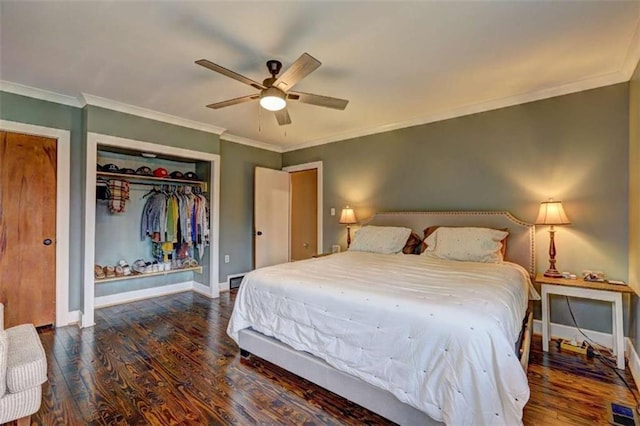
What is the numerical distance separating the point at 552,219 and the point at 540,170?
1.98 feet

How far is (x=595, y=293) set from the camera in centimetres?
250

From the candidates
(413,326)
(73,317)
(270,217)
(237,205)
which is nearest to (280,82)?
(413,326)

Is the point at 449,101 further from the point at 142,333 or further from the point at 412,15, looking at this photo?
the point at 142,333

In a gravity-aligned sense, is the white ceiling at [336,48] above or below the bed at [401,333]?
above

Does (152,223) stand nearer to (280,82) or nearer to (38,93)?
(38,93)

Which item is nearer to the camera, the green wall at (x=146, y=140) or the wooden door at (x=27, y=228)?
the wooden door at (x=27, y=228)

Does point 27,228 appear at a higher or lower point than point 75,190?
lower

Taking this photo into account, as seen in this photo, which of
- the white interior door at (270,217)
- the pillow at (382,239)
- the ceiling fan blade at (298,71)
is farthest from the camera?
the white interior door at (270,217)

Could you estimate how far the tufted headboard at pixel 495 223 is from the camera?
122 inches

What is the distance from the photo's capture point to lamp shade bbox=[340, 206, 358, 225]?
446 centimetres

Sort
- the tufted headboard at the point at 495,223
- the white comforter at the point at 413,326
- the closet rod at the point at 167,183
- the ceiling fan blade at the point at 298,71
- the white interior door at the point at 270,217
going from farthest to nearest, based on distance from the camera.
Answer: the white interior door at the point at 270,217 < the closet rod at the point at 167,183 < the tufted headboard at the point at 495,223 < the ceiling fan blade at the point at 298,71 < the white comforter at the point at 413,326

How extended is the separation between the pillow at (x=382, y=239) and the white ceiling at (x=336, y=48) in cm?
A: 155

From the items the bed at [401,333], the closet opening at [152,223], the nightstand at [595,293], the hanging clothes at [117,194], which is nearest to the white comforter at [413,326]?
the bed at [401,333]

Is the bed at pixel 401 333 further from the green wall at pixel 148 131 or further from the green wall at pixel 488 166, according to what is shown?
the green wall at pixel 148 131
